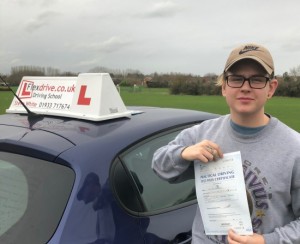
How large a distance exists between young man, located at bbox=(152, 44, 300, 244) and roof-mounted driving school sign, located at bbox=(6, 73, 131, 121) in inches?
32.8

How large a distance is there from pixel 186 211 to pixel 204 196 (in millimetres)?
630

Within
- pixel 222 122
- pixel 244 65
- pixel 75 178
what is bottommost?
pixel 75 178

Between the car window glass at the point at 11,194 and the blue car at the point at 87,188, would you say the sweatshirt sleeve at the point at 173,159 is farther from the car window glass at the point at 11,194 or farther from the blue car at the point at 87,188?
the car window glass at the point at 11,194

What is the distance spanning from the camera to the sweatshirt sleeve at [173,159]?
175cm

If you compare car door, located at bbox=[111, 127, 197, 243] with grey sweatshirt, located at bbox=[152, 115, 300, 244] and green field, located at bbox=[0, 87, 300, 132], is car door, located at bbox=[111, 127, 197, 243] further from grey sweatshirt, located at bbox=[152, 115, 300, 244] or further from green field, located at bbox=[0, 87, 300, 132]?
green field, located at bbox=[0, 87, 300, 132]

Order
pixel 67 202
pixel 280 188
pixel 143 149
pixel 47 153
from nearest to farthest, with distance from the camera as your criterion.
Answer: pixel 280 188, pixel 67 202, pixel 47 153, pixel 143 149

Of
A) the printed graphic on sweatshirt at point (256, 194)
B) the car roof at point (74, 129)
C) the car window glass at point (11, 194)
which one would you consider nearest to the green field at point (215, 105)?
the car roof at point (74, 129)

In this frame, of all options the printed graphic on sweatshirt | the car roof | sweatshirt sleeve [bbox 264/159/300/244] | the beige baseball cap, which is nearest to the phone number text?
the car roof

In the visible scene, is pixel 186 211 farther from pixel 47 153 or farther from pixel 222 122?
pixel 47 153

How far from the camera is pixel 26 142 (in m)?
2.12

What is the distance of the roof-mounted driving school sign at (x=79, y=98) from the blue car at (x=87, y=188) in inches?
2.8

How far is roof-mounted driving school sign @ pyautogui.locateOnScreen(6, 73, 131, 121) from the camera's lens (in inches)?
97.3

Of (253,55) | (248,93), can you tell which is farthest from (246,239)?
(253,55)

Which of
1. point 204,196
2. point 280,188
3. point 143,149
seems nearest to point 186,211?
point 143,149
